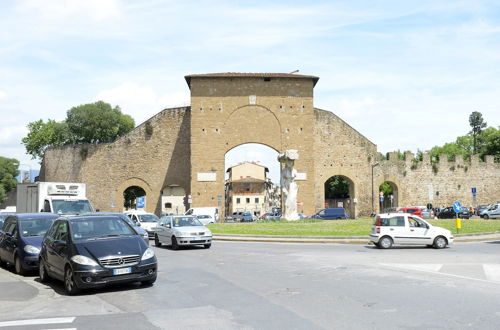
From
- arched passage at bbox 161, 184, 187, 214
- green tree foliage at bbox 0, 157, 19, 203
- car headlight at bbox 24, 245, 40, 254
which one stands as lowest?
car headlight at bbox 24, 245, 40, 254

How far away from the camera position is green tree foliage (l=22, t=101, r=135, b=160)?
67.9 metres

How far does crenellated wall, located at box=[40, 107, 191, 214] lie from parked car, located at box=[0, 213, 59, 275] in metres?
33.8

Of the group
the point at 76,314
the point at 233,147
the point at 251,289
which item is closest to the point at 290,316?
the point at 251,289

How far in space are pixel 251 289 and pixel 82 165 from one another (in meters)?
44.4

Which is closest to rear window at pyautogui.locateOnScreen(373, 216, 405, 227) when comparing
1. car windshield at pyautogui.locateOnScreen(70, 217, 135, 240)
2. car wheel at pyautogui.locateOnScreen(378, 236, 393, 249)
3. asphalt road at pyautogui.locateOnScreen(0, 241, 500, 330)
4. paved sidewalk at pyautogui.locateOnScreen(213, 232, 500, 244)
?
car wheel at pyautogui.locateOnScreen(378, 236, 393, 249)

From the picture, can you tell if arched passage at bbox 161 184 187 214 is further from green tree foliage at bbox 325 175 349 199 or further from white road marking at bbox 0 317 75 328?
white road marking at bbox 0 317 75 328

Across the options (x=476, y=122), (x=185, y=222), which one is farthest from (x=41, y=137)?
(x=476, y=122)

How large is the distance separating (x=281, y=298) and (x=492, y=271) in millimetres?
6366

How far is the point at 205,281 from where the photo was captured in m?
11.1

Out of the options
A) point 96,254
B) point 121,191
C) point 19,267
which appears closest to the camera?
point 96,254

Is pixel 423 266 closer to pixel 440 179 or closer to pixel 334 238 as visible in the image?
pixel 334 238

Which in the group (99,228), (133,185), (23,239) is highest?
(133,185)

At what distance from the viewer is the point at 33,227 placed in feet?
47.2

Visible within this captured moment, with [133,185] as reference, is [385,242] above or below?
below
